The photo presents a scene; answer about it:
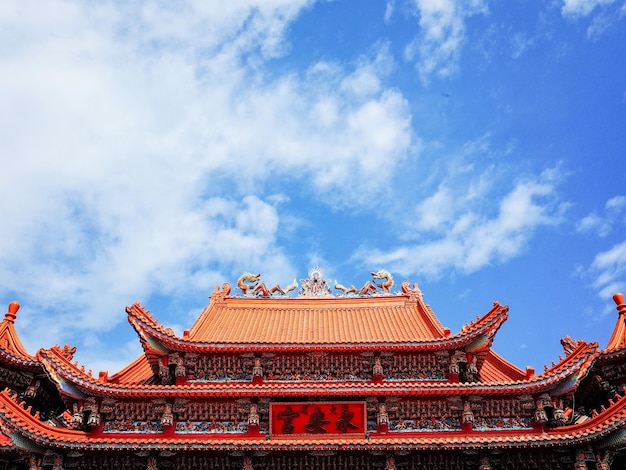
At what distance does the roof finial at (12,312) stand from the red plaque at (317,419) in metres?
8.78

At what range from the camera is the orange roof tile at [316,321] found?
17219mm

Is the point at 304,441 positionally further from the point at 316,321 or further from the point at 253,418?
the point at 316,321

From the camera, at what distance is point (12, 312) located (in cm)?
1662

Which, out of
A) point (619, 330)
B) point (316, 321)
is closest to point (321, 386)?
point (316, 321)

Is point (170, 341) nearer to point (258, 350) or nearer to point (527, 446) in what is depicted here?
point (258, 350)

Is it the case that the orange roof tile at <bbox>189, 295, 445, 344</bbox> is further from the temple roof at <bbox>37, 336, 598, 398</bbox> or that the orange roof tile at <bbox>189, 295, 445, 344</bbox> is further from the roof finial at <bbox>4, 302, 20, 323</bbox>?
the roof finial at <bbox>4, 302, 20, 323</bbox>

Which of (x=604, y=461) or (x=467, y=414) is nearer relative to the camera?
(x=604, y=461)

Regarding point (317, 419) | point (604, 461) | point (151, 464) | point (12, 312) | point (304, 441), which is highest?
point (12, 312)

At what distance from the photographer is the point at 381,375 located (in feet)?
49.1

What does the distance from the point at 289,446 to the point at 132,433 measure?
4366 millimetres

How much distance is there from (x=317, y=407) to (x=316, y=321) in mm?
5657

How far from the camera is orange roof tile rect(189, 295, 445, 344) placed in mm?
17219

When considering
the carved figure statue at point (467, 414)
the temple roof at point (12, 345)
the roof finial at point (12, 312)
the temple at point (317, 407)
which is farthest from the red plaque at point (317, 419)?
the roof finial at point (12, 312)

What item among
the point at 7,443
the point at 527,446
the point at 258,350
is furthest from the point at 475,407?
the point at 7,443
